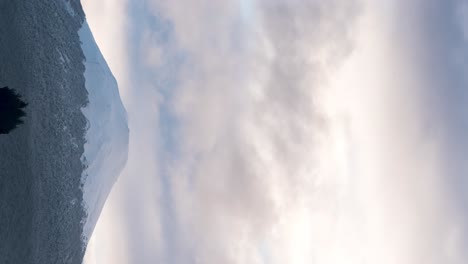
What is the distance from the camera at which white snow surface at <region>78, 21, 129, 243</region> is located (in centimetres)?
2428

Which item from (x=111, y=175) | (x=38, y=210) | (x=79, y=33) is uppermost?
(x=79, y=33)

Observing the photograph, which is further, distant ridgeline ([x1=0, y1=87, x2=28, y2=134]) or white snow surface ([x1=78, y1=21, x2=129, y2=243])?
white snow surface ([x1=78, y1=21, x2=129, y2=243])

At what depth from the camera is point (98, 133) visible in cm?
2531

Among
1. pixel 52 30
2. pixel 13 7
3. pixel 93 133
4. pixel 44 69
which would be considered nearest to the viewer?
pixel 13 7

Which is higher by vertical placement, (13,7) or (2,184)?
(13,7)

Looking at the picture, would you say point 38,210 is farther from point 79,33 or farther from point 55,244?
point 79,33

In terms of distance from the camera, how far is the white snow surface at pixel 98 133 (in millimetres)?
24281

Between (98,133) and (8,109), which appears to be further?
(98,133)

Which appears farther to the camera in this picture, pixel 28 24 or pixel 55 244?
pixel 55 244

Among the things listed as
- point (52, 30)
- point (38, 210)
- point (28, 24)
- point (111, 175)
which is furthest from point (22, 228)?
point (111, 175)

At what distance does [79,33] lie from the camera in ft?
84.8

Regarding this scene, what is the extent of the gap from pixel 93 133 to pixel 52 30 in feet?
18.8

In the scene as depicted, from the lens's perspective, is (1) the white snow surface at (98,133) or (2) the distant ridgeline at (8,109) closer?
(2) the distant ridgeline at (8,109)

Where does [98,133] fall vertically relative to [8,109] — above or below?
above
